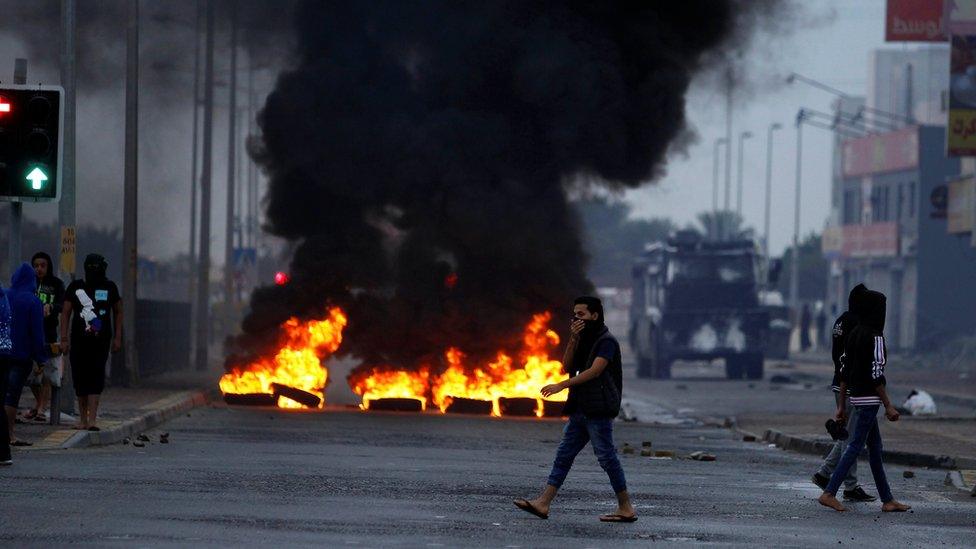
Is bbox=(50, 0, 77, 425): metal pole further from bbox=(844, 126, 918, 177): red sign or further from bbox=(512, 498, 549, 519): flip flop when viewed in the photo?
bbox=(844, 126, 918, 177): red sign

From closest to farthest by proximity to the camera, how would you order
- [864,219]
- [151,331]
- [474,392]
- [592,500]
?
[592,500] → [474,392] → [151,331] → [864,219]

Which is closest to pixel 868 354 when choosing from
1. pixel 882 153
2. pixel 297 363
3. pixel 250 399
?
pixel 250 399

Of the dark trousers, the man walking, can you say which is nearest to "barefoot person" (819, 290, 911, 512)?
the man walking

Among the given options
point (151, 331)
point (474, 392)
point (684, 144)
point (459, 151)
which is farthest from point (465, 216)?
point (151, 331)

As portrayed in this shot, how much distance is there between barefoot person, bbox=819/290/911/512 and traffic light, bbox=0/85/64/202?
771 cm

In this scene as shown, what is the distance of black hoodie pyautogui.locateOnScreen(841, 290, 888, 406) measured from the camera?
13.9 metres

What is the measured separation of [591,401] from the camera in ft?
40.6

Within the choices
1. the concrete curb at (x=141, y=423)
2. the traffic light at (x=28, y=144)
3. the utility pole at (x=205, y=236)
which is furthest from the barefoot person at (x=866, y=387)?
the utility pole at (x=205, y=236)

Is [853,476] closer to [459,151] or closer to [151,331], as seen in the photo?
[459,151]

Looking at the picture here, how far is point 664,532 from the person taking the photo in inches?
468

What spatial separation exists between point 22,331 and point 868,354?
6984mm

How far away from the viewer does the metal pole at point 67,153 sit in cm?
1889

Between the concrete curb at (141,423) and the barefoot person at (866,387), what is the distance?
6798 mm

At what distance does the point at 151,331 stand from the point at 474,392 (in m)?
7.92
